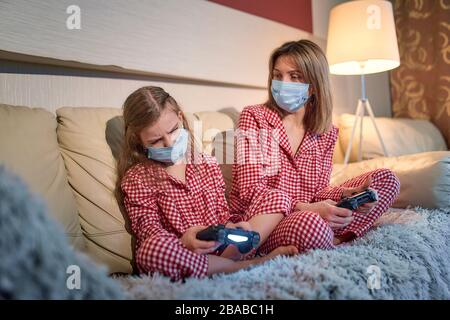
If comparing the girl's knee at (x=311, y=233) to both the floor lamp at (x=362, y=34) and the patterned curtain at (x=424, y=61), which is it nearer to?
the floor lamp at (x=362, y=34)

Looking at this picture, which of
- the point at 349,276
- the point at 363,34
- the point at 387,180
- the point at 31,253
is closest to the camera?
the point at 31,253

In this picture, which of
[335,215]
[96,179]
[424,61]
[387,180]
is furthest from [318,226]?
[424,61]

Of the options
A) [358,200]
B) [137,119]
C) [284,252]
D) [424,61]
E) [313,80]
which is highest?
[424,61]

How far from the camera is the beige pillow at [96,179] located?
972mm

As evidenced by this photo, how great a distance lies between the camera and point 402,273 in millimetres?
802

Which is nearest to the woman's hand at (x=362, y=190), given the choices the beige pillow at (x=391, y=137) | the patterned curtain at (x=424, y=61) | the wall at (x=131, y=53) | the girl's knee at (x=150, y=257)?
the girl's knee at (x=150, y=257)

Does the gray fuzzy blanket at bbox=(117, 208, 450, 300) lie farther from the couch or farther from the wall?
the wall

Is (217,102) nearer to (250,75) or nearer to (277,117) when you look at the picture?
(250,75)

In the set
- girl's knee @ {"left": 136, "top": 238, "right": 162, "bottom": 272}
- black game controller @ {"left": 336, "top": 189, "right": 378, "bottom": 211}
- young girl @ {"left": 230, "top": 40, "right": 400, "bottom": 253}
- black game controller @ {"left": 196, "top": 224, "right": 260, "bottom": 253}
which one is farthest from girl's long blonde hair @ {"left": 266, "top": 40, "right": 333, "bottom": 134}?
girl's knee @ {"left": 136, "top": 238, "right": 162, "bottom": 272}

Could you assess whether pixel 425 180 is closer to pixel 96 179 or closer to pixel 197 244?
pixel 197 244

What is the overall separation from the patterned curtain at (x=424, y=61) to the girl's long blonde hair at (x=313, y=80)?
1.34m

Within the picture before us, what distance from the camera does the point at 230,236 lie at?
83 cm

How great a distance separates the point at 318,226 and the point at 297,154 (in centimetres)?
37
